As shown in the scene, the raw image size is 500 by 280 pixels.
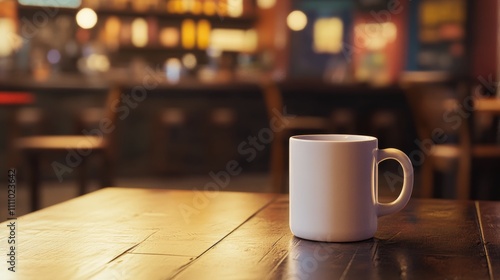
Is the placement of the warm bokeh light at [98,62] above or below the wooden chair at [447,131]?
above

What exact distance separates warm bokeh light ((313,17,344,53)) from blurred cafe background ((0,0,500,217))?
2cm

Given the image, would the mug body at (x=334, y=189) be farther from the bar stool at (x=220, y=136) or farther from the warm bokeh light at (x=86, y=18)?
the warm bokeh light at (x=86, y=18)

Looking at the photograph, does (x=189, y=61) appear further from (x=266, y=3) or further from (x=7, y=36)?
(x=7, y=36)

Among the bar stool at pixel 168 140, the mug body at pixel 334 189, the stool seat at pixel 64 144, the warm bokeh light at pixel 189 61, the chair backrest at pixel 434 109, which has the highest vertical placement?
the warm bokeh light at pixel 189 61

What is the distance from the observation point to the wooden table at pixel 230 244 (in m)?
0.75

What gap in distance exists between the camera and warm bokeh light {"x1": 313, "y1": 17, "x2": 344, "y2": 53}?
9.14m

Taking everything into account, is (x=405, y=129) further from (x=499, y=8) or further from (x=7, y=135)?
(x=7, y=135)

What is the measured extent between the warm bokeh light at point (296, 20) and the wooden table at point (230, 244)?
7.82m

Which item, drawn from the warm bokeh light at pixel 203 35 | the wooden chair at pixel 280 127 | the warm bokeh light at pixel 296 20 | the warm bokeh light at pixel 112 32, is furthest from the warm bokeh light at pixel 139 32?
the wooden chair at pixel 280 127

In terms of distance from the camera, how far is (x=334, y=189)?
2.96 ft

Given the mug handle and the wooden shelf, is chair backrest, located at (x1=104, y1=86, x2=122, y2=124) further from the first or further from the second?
the wooden shelf

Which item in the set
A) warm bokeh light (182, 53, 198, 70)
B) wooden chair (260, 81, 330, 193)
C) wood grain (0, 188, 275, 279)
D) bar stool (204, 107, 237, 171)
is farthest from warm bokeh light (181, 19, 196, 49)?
wood grain (0, 188, 275, 279)

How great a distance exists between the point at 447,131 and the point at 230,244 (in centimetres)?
299

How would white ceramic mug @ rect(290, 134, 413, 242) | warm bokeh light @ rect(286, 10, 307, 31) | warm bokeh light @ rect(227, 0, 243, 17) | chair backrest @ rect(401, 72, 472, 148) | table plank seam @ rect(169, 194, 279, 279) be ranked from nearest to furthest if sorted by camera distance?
table plank seam @ rect(169, 194, 279, 279), white ceramic mug @ rect(290, 134, 413, 242), chair backrest @ rect(401, 72, 472, 148), warm bokeh light @ rect(227, 0, 243, 17), warm bokeh light @ rect(286, 10, 307, 31)
